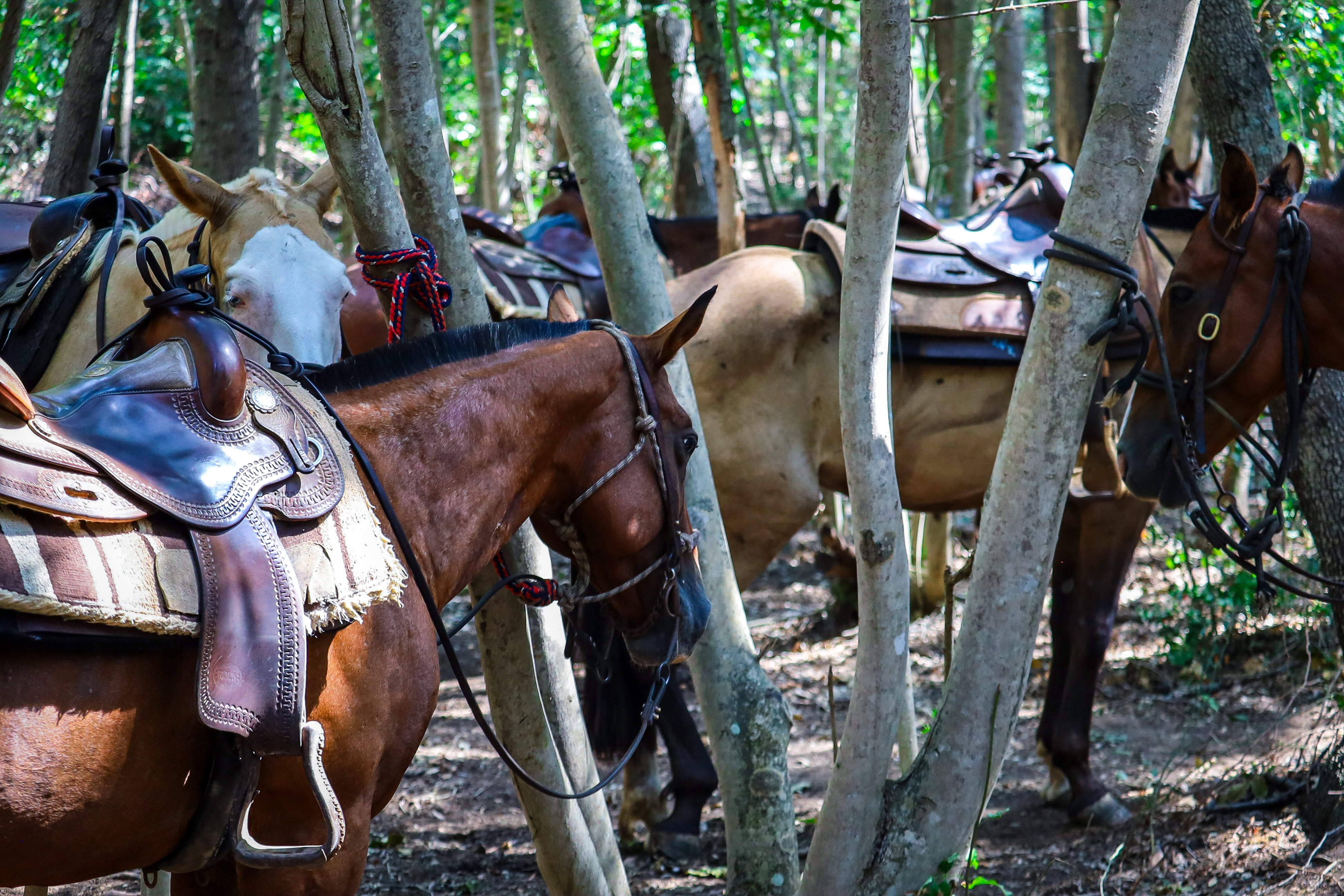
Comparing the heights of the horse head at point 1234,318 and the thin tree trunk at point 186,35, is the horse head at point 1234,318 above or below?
below

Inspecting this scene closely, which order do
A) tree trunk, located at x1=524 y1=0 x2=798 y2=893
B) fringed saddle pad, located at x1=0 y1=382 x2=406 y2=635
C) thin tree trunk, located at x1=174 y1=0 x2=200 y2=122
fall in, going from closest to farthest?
1. fringed saddle pad, located at x1=0 y1=382 x2=406 y2=635
2. tree trunk, located at x1=524 y1=0 x2=798 y2=893
3. thin tree trunk, located at x1=174 y1=0 x2=200 y2=122

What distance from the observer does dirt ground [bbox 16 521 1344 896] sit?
348 cm

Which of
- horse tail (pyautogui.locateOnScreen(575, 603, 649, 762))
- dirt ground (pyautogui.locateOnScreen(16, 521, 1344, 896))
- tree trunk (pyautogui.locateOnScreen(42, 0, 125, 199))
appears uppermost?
tree trunk (pyautogui.locateOnScreen(42, 0, 125, 199))

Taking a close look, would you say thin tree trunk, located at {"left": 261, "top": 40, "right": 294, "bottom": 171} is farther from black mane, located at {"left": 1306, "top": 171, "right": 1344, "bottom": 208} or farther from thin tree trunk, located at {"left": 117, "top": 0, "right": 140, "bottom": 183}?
black mane, located at {"left": 1306, "top": 171, "right": 1344, "bottom": 208}

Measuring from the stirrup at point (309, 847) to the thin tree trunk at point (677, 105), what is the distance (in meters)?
6.28

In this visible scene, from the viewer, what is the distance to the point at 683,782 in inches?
169

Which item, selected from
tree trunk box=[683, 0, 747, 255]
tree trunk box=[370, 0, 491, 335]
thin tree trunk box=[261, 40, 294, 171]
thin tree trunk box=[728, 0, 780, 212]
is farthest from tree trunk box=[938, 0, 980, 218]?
tree trunk box=[370, 0, 491, 335]

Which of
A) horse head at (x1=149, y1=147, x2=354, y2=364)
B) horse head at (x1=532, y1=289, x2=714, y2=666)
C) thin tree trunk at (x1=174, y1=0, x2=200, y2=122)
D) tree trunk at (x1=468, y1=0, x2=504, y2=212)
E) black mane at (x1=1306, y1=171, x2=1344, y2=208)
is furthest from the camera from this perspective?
thin tree trunk at (x1=174, y1=0, x2=200, y2=122)

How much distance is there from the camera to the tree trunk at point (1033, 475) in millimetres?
2434

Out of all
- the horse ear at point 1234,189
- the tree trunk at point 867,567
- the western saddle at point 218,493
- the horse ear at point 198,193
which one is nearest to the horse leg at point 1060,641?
the horse ear at point 1234,189

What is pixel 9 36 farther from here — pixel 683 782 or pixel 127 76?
pixel 127 76

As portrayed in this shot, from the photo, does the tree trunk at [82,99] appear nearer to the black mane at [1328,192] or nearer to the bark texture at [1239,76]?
the bark texture at [1239,76]

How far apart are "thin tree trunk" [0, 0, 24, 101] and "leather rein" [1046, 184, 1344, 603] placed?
11.6 feet

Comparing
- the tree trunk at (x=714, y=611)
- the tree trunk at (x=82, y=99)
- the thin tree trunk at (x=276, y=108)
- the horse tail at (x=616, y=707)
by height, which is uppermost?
the thin tree trunk at (x=276, y=108)
